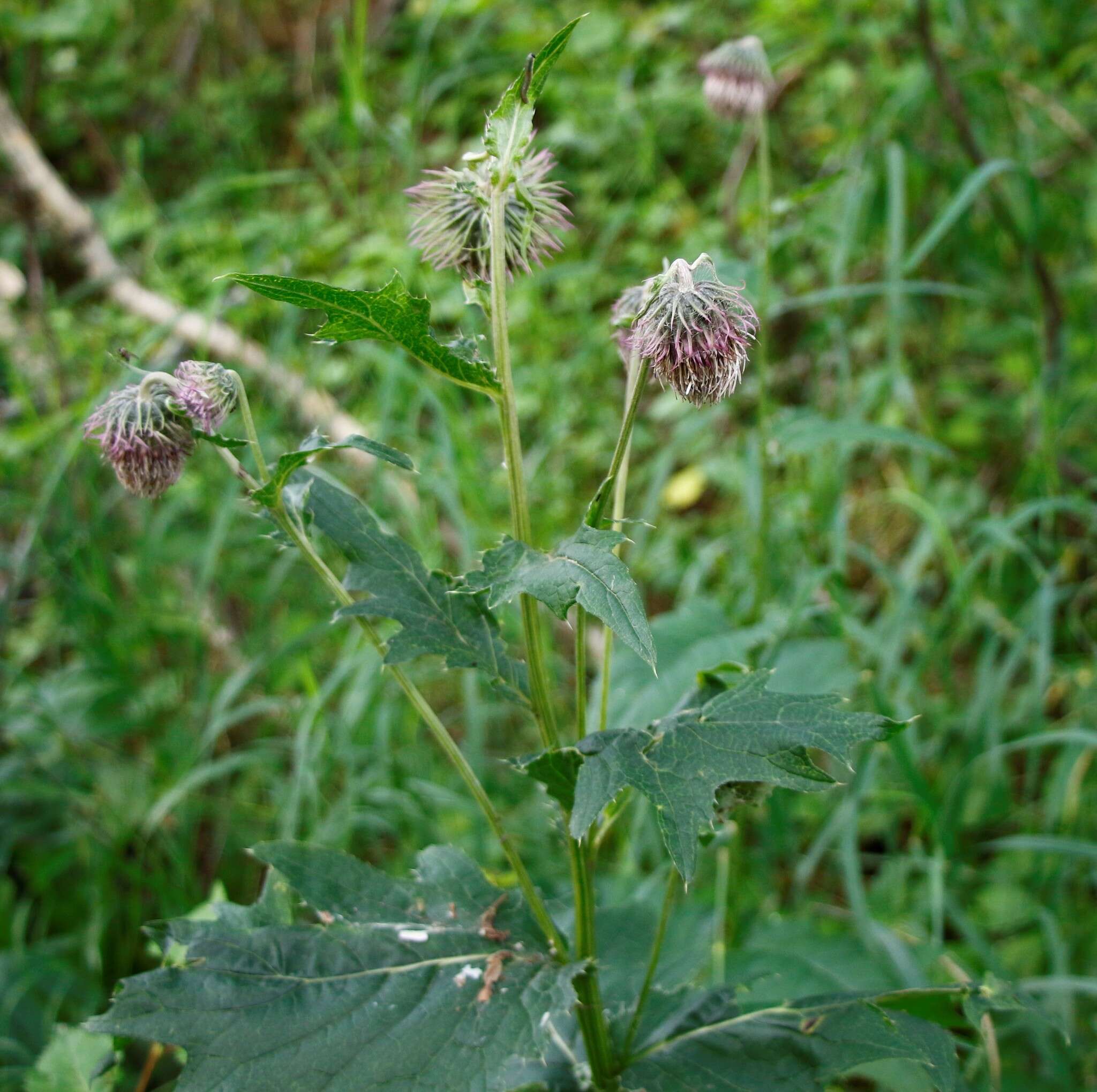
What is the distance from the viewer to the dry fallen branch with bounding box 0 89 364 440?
3.07 m

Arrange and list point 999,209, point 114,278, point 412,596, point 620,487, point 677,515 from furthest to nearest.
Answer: point 677,515
point 114,278
point 999,209
point 620,487
point 412,596

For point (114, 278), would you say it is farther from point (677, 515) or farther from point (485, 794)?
point (485, 794)

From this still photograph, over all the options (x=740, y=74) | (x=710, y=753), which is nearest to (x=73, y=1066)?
(x=710, y=753)

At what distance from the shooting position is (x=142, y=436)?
3.12 ft

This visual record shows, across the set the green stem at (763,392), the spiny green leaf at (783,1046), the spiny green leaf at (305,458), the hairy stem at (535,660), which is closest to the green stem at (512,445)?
the hairy stem at (535,660)

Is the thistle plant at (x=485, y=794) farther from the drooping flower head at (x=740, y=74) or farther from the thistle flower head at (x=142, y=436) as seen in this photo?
the drooping flower head at (x=740, y=74)

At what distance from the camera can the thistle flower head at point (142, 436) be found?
0.95m

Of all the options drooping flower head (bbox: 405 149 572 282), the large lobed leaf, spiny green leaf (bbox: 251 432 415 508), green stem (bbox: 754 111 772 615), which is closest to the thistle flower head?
spiny green leaf (bbox: 251 432 415 508)

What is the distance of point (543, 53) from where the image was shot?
2.82ft

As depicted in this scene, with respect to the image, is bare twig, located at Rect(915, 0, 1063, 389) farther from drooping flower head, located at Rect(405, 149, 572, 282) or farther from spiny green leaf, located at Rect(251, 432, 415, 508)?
spiny green leaf, located at Rect(251, 432, 415, 508)

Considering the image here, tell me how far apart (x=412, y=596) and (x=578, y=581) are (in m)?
0.28

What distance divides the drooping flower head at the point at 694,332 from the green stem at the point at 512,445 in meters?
0.13

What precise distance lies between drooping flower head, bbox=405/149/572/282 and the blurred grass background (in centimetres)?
50

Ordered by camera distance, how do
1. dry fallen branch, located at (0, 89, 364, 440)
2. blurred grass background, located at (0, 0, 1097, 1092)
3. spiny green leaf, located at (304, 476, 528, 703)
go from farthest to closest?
dry fallen branch, located at (0, 89, 364, 440) → blurred grass background, located at (0, 0, 1097, 1092) → spiny green leaf, located at (304, 476, 528, 703)
